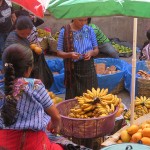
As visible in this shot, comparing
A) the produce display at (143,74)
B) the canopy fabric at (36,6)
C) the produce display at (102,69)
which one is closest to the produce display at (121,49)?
the produce display at (102,69)

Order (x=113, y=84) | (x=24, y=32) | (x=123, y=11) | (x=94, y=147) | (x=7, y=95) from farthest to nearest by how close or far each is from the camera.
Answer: (x=113, y=84), (x=24, y=32), (x=94, y=147), (x=123, y=11), (x=7, y=95)

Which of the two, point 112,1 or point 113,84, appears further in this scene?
point 113,84

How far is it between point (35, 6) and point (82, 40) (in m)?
1.76

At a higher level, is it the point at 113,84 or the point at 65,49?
the point at 65,49

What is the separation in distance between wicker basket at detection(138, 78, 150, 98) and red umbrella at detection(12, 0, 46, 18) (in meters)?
3.70

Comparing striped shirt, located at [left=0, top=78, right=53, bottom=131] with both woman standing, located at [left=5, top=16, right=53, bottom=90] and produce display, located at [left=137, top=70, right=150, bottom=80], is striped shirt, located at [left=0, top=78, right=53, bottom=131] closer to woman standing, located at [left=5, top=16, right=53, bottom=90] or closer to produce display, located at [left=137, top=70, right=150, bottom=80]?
woman standing, located at [left=5, top=16, right=53, bottom=90]

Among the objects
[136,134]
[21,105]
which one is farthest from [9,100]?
[136,134]

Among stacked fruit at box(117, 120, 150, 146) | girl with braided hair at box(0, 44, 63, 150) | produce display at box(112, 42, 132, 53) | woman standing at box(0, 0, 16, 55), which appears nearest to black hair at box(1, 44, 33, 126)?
girl with braided hair at box(0, 44, 63, 150)

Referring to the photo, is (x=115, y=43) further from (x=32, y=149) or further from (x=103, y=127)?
(x=32, y=149)

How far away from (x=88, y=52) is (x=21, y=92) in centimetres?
251

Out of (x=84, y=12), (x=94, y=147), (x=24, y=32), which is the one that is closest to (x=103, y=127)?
(x=94, y=147)

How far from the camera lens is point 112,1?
11.0 feet

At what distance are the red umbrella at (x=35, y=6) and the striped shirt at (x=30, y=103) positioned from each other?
0.87m

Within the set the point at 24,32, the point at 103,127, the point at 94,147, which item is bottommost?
the point at 94,147
